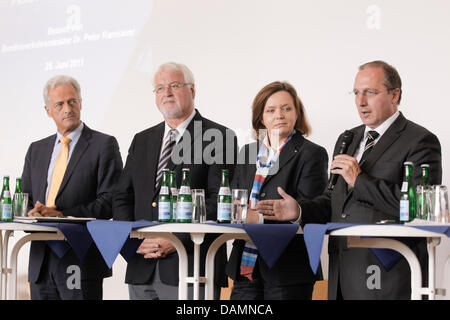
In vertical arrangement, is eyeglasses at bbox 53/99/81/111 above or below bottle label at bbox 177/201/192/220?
above

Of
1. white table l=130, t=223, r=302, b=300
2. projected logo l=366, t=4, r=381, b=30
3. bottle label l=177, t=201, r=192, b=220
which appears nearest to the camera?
white table l=130, t=223, r=302, b=300

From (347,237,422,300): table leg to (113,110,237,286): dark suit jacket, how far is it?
0.89 meters

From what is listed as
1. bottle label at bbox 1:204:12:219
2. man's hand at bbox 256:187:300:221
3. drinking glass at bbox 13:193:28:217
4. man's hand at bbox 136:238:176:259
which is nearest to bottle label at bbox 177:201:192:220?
man's hand at bbox 256:187:300:221

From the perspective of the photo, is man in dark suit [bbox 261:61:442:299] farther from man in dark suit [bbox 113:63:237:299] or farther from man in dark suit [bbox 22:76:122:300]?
man in dark suit [bbox 22:76:122:300]

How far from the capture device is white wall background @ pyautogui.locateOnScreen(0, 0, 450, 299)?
4645 millimetres

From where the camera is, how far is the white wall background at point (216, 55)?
4645mm

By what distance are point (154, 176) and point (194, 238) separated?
949 mm

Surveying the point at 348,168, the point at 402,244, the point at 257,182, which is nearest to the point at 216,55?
the point at 257,182

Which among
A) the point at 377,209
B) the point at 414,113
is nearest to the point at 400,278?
the point at 377,209

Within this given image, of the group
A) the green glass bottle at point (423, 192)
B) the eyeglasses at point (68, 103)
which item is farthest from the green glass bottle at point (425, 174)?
the eyeglasses at point (68, 103)

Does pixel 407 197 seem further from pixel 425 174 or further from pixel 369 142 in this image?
pixel 369 142

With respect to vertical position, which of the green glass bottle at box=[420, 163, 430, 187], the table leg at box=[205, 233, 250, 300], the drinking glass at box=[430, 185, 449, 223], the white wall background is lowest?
the table leg at box=[205, 233, 250, 300]

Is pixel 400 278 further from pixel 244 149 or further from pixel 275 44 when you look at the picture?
pixel 275 44

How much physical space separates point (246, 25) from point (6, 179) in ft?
7.30
